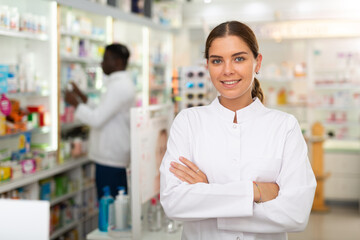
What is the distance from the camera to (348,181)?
6641mm

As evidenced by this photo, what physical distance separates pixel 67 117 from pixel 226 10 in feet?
14.0

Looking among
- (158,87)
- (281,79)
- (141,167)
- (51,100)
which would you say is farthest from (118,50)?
(281,79)

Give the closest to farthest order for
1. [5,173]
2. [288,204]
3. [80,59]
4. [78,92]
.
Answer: [288,204] < [5,173] < [78,92] < [80,59]

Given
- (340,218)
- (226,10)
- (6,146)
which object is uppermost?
(226,10)

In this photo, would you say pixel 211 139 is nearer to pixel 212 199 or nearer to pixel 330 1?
pixel 212 199

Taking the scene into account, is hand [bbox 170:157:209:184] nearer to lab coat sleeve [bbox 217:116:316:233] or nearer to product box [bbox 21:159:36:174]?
lab coat sleeve [bbox 217:116:316:233]

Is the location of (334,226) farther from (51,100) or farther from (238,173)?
(238,173)

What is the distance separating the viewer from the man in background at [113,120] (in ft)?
12.6

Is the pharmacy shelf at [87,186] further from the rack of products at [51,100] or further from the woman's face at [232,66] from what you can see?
the woman's face at [232,66]

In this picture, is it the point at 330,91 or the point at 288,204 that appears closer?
the point at 288,204

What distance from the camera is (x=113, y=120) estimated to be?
3949 millimetres

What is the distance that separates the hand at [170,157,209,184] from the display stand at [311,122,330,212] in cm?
472

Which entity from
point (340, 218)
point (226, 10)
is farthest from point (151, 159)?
point (226, 10)

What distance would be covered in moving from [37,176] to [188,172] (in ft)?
7.42
